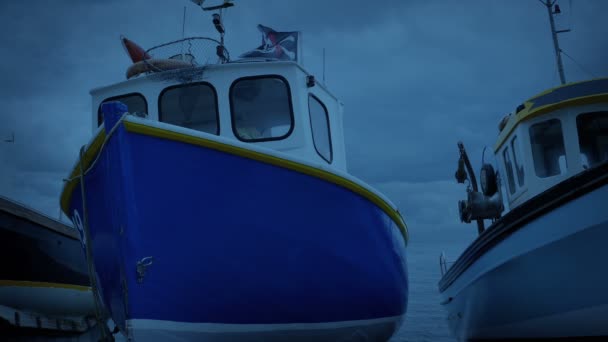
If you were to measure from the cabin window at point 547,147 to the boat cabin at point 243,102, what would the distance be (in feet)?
8.53

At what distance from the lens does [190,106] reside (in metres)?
5.76

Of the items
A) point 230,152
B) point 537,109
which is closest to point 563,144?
point 537,109

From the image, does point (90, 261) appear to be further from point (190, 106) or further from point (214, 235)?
point (190, 106)

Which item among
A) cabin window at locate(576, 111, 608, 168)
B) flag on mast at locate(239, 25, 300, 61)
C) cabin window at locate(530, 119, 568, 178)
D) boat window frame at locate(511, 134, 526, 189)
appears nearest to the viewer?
cabin window at locate(576, 111, 608, 168)

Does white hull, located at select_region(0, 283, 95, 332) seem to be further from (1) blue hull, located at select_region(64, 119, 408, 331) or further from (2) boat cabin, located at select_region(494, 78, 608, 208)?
(2) boat cabin, located at select_region(494, 78, 608, 208)

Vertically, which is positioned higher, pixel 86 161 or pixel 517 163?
pixel 86 161

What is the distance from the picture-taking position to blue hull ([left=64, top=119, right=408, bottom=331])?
3822 mm

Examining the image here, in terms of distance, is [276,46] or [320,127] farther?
[276,46]

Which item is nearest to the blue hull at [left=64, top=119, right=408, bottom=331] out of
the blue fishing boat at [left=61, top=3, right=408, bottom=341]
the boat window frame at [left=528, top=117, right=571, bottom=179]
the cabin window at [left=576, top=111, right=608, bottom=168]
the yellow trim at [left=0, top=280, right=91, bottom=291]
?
the blue fishing boat at [left=61, top=3, right=408, bottom=341]

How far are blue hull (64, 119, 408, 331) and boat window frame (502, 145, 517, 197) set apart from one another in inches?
119

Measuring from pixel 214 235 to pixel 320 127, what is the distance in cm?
251

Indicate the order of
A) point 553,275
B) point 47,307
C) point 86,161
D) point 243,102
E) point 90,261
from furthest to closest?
point 47,307, point 243,102, point 90,261, point 86,161, point 553,275

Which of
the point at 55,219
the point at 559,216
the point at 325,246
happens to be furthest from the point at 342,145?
the point at 55,219

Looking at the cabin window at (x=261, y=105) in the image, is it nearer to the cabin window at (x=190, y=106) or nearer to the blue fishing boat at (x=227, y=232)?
the blue fishing boat at (x=227, y=232)
